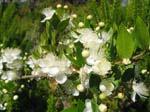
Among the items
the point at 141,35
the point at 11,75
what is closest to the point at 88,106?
the point at 141,35

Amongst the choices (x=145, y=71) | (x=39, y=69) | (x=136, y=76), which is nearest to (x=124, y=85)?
(x=136, y=76)

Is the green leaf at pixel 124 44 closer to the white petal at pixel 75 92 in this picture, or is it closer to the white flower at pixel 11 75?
the white petal at pixel 75 92

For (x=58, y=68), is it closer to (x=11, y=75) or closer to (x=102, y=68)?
(x=102, y=68)

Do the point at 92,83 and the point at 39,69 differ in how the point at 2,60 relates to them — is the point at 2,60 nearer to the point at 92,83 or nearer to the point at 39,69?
the point at 39,69

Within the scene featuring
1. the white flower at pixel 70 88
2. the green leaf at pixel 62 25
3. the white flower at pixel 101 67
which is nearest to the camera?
the white flower at pixel 101 67

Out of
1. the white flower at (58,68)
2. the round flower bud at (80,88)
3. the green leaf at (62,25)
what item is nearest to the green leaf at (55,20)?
the green leaf at (62,25)

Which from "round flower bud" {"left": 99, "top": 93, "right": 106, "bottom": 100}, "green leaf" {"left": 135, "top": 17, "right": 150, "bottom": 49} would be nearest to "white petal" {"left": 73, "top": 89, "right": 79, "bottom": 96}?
"round flower bud" {"left": 99, "top": 93, "right": 106, "bottom": 100}

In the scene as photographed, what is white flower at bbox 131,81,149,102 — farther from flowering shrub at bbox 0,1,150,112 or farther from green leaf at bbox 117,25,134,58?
green leaf at bbox 117,25,134,58
